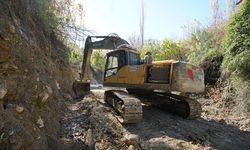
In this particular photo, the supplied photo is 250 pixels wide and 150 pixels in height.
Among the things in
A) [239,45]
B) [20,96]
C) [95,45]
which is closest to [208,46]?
[239,45]

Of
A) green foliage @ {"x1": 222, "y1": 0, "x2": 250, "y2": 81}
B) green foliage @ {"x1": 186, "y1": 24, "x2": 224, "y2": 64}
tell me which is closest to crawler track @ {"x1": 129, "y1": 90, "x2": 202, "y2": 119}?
green foliage @ {"x1": 222, "y1": 0, "x2": 250, "y2": 81}

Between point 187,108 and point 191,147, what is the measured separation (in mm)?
3164

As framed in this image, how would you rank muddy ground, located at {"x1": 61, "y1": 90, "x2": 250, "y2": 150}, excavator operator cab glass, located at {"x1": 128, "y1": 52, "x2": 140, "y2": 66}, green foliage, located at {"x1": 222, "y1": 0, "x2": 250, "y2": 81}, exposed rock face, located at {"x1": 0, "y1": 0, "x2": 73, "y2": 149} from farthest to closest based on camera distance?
green foliage, located at {"x1": 222, "y1": 0, "x2": 250, "y2": 81}
excavator operator cab glass, located at {"x1": 128, "y1": 52, "x2": 140, "y2": 66}
muddy ground, located at {"x1": 61, "y1": 90, "x2": 250, "y2": 150}
exposed rock face, located at {"x1": 0, "y1": 0, "x2": 73, "y2": 149}

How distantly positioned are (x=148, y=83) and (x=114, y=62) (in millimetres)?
1971

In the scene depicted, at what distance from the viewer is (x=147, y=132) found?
7.75 m

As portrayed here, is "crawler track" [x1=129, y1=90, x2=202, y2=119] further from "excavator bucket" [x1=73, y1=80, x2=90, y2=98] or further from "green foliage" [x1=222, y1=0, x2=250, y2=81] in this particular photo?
"excavator bucket" [x1=73, y1=80, x2=90, y2=98]

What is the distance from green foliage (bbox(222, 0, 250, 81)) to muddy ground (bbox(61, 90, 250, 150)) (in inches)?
83.4

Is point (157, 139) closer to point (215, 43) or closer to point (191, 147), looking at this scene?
point (191, 147)

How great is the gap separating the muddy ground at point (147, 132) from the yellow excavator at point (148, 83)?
387 mm

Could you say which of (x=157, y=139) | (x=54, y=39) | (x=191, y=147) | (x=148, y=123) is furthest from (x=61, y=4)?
(x=191, y=147)

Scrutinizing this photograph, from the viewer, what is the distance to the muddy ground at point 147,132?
6469mm

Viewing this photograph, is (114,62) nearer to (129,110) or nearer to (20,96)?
(129,110)

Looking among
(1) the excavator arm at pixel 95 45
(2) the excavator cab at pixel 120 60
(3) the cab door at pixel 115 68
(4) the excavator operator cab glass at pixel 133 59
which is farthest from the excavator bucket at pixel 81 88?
(4) the excavator operator cab glass at pixel 133 59

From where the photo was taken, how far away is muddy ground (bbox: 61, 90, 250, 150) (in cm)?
647
